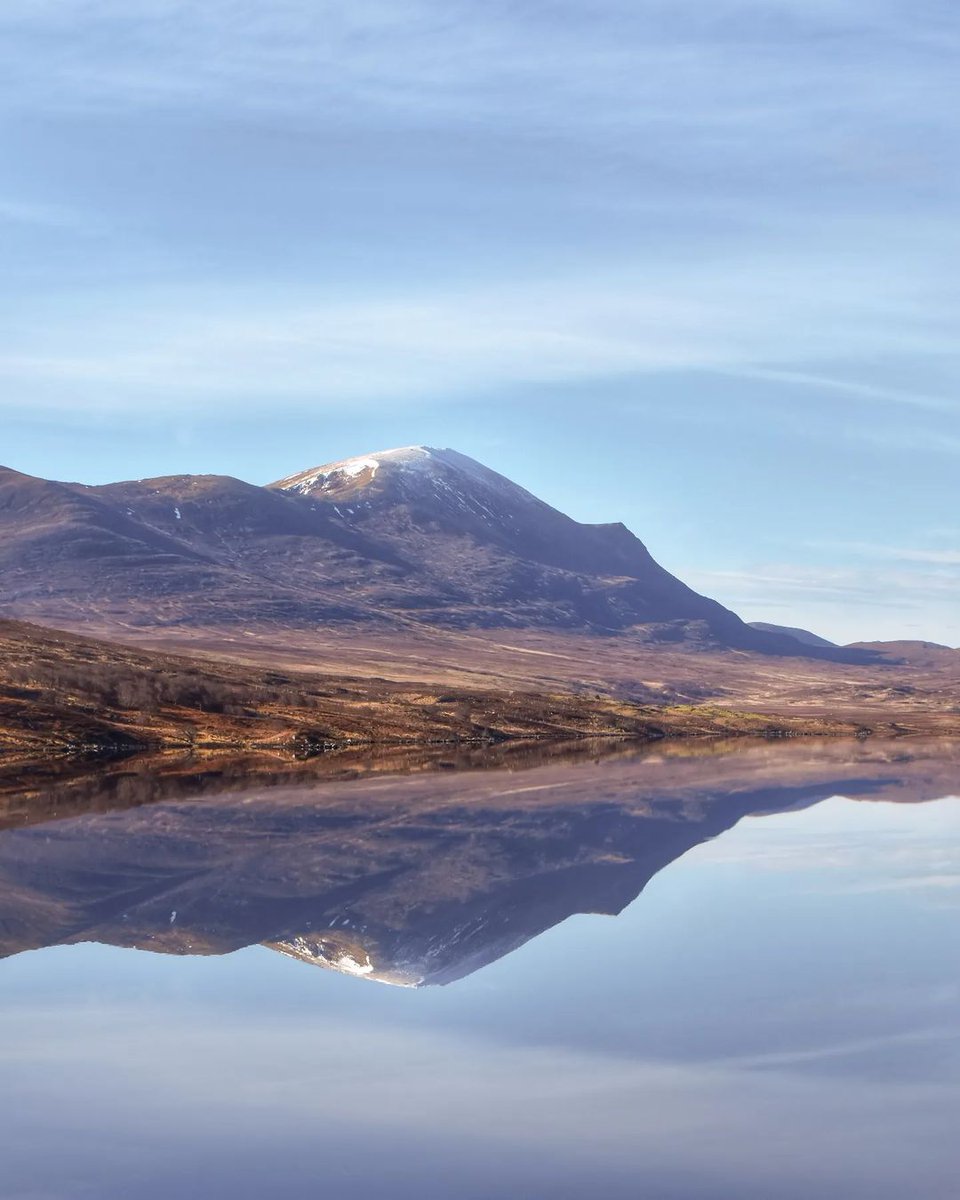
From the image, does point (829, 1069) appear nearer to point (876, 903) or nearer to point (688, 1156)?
point (688, 1156)

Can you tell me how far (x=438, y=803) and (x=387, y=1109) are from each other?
38.4 m

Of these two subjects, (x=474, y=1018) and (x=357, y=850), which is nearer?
(x=474, y=1018)

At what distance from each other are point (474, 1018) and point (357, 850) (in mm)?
17890

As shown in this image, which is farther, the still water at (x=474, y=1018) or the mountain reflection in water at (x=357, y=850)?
the mountain reflection in water at (x=357, y=850)

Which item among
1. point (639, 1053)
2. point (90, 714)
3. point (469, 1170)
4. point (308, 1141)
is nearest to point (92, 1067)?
point (308, 1141)

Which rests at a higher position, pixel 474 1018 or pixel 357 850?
pixel 474 1018

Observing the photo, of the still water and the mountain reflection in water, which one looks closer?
the still water

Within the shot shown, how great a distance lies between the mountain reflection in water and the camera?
22.2m

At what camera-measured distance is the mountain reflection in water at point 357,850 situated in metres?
22.2

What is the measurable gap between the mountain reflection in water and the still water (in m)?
0.16

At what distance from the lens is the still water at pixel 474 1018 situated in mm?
11820

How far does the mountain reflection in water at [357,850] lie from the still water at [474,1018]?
0.52ft

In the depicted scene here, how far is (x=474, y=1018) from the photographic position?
55.5 ft

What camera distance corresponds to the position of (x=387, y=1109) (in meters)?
13.2
